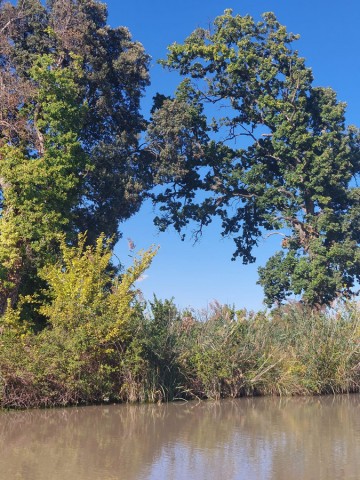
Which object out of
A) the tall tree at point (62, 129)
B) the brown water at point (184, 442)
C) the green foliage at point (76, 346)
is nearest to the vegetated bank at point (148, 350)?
the green foliage at point (76, 346)

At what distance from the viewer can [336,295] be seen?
28969 millimetres

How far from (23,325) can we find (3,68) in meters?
12.7

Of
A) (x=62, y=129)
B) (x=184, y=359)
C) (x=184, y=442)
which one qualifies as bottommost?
(x=184, y=442)

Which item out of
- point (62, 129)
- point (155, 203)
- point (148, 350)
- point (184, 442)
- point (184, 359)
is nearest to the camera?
point (184, 442)

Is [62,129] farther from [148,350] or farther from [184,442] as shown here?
[184,442]

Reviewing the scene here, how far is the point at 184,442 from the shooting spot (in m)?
9.94

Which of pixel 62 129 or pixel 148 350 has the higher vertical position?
pixel 62 129

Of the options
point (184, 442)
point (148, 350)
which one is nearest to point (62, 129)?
point (148, 350)

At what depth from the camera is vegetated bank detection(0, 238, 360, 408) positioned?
45.2ft

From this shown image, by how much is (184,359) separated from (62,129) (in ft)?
34.0

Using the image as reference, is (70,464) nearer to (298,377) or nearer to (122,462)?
(122,462)

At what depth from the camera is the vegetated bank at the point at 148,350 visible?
1377 cm

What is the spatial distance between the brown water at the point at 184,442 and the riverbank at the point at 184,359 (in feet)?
2.24


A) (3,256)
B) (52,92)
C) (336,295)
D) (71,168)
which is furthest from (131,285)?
(336,295)
